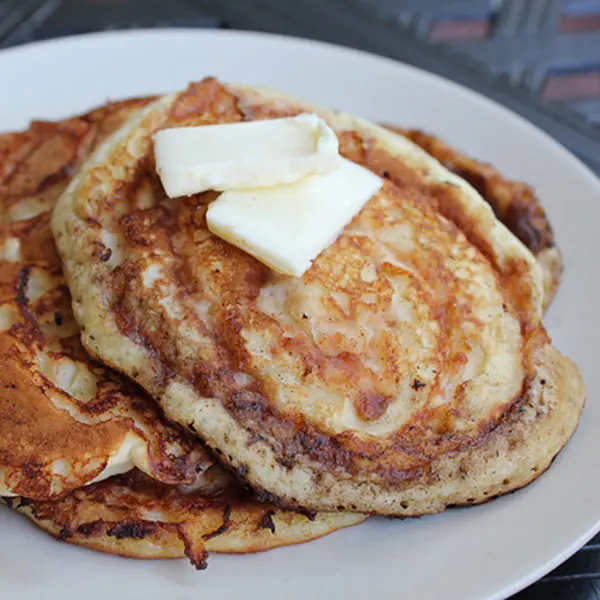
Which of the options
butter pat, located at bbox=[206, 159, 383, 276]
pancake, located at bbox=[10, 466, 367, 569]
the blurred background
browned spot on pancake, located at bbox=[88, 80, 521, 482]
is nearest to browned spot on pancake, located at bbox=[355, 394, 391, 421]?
browned spot on pancake, located at bbox=[88, 80, 521, 482]

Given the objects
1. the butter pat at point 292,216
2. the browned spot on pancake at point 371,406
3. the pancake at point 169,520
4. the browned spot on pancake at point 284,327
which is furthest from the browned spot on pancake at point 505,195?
the pancake at point 169,520

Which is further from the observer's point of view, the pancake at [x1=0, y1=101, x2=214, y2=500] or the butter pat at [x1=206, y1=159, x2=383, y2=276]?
the butter pat at [x1=206, y1=159, x2=383, y2=276]

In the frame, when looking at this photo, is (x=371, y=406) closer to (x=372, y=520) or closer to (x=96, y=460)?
(x=372, y=520)

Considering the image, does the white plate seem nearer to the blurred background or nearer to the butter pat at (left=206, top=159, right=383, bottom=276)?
the blurred background

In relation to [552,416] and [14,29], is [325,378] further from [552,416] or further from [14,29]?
[14,29]

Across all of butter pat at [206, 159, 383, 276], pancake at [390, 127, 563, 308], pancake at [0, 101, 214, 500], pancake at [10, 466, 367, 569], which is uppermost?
butter pat at [206, 159, 383, 276]

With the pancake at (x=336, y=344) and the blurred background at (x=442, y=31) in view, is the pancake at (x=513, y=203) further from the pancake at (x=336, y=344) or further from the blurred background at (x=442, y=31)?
the blurred background at (x=442, y=31)

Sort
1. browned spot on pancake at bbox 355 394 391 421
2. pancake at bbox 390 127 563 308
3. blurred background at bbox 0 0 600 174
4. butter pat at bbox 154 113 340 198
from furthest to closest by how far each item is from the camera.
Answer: blurred background at bbox 0 0 600 174 < pancake at bbox 390 127 563 308 < butter pat at bbox 154 113 340 198 < browned spot on pancake at bbox 355 394 391 421
